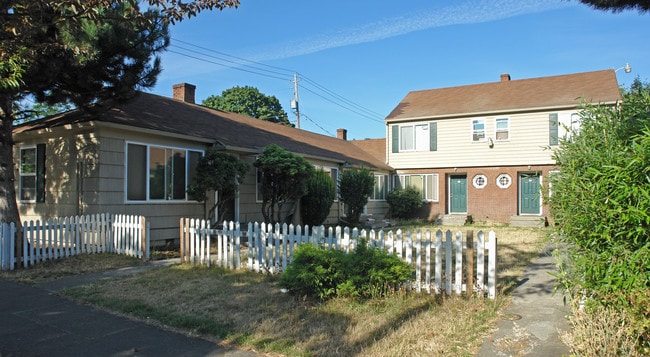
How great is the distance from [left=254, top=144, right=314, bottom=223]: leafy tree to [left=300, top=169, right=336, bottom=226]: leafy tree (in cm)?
138

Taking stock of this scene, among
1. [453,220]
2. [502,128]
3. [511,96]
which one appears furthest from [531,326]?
[511,96]

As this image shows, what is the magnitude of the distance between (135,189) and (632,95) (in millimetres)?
10911

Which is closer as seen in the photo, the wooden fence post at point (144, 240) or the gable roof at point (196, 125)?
the wooden fence post at point (144, 240)

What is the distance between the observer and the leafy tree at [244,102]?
49.8m

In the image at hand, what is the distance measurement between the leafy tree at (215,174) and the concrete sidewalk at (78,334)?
567 centimetres

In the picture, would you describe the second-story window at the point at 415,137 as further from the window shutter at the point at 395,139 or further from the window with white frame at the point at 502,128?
the window with white frame at the point at 502,128

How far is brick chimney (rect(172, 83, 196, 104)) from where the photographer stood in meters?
19.2

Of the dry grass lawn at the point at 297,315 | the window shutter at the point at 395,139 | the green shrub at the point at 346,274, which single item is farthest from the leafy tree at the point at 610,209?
the window shutter at the point at 395,139

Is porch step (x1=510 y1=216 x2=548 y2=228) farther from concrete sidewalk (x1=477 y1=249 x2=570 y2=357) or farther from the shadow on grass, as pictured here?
the shadow on grass

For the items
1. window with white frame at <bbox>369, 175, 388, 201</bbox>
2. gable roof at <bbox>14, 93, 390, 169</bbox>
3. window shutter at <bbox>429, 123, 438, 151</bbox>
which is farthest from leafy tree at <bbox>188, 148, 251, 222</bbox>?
window shutter at <bbox>429, 123, 438, 151</bbox>

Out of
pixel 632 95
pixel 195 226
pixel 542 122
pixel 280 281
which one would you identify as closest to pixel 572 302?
Answer: pixel 632 95

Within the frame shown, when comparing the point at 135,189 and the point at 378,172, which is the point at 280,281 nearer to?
the point at 135,189

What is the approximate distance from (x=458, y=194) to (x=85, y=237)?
18.2m

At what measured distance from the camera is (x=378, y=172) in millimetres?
23688
